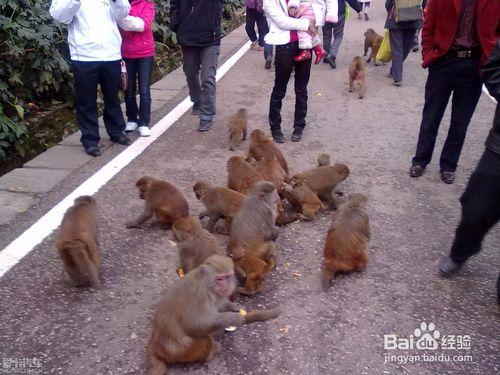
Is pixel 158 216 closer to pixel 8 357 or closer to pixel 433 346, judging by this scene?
pixel 8 357

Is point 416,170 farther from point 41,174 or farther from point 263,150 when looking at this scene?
point 41,174

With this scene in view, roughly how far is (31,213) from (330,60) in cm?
803

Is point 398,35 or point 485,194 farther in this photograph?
point 398,35

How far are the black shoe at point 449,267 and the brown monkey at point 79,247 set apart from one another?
8.90ft

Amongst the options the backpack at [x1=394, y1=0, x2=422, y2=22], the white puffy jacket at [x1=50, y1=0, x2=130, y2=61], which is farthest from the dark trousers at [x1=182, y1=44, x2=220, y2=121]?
the backpack at [x1=394, y1=0, x2=422, y2=22]

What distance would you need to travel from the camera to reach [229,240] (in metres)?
4.09

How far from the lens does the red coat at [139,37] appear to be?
21.0ft

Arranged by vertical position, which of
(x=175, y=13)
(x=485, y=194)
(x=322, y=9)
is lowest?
(x=485, y=194)

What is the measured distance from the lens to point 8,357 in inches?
125

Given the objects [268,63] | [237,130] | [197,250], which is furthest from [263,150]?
[268,63]

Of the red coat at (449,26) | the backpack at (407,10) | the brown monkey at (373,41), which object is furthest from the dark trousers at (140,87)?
the brown monkey at (373,41)

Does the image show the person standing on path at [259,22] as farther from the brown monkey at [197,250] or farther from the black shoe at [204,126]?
the brown monkey at [197,250]

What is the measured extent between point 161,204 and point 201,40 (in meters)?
3.16

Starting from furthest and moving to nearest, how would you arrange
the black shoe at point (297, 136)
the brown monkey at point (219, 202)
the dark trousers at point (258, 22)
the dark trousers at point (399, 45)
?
the dark trousers at point (258, 22), the dark trousers at point (399, 45), the black shoe at point (297, 136), the brown monkey at point (219, 202)
